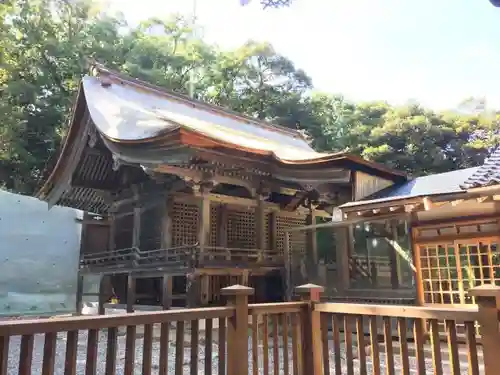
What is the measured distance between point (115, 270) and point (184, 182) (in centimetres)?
306

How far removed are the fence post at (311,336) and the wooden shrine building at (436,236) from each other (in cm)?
370

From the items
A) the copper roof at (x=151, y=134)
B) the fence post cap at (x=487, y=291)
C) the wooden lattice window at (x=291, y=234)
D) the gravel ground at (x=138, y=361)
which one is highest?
the copper roof at (x=151, y=134)

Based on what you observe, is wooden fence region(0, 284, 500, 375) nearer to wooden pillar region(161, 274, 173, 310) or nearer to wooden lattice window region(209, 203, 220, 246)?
wooden pillar region(161, 274, 173, 310)

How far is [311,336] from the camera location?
348cm

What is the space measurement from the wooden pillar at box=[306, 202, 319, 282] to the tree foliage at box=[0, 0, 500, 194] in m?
8.72

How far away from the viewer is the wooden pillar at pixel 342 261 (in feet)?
26.0

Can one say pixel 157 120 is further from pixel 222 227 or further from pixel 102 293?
pixel 102 293

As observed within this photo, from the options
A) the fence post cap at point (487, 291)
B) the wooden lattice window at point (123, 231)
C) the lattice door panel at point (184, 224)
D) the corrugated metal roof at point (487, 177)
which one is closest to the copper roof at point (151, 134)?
the wooden lattice window at point (123, 231)

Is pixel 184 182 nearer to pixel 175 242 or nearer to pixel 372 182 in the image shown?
pixel 175 242

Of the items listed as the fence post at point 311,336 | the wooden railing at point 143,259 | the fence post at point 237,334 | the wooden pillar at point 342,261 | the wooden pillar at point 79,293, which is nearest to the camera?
the fence post at point 237,334

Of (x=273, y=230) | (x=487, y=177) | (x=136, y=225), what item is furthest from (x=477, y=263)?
(x=136, y=225)

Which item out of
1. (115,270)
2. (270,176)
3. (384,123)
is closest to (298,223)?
(270,176)

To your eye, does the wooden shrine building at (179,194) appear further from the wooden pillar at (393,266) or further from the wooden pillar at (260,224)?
the wooden pillar at (393,266)

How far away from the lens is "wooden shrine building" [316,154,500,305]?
6562 mm
